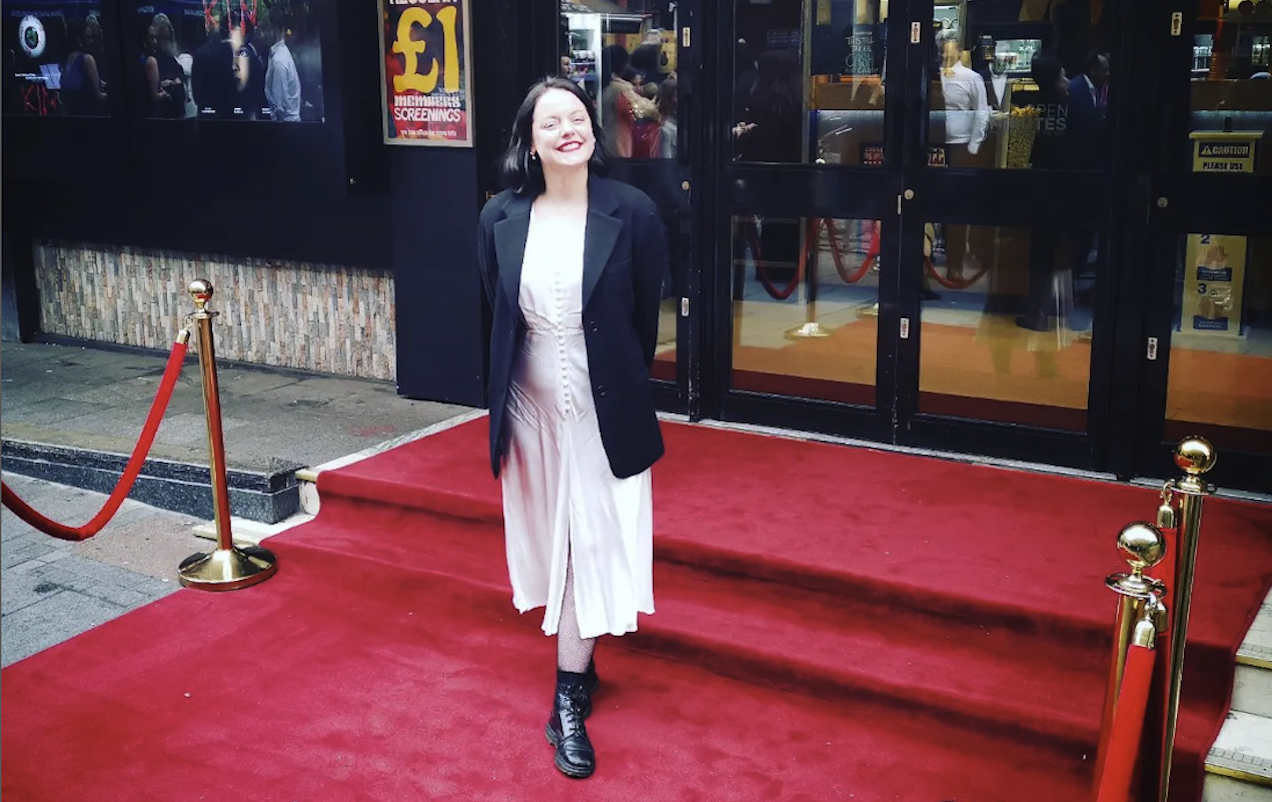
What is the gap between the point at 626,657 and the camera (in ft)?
14.6

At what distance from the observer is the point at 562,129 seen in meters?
3.61

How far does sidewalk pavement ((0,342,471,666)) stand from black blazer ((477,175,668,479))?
6.88 ft

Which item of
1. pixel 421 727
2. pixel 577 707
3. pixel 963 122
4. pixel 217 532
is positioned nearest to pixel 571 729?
pixel 577 707

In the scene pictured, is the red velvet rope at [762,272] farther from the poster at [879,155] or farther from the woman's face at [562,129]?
the woman's face at [562,129]

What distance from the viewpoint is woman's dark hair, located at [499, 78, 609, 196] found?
3.69 metres

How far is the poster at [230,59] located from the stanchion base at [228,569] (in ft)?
9.73

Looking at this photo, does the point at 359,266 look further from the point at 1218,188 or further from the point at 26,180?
the point at 1218,188

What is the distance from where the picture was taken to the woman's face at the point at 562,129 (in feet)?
11.9

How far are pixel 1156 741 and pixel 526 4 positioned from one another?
16.0 feet

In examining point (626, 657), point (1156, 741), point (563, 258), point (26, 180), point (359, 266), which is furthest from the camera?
point (26, 180)

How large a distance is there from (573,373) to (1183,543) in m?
1.68

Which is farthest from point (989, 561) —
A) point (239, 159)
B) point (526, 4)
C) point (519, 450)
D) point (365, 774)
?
point (239, 159)

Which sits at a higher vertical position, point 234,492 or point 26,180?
point 26,180

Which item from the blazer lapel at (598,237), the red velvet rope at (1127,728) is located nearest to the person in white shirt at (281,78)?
Answer: the blazer lapel at (598,237)
